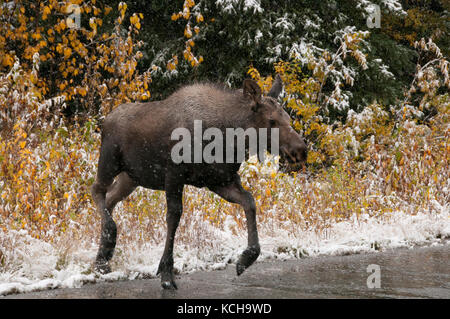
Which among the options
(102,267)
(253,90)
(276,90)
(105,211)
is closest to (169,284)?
(102,267)

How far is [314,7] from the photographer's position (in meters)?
18.9

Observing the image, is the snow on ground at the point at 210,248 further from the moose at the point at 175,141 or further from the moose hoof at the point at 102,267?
the moose at the point at 175,141

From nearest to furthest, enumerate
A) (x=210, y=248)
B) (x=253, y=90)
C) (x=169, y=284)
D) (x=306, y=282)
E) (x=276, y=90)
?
(x=169, y=284)
(x=306, y=282)
(x=253, y=90)
(x=276, y=90)
(x=210, y=248)

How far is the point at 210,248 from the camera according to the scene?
22.7 ft

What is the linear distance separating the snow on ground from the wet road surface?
20cm

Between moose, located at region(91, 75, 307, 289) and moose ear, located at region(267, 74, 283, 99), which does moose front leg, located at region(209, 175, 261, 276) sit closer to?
moose, located at region(91, 75, 307, 289)

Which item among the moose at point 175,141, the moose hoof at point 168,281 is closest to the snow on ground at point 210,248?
the moose at point 175,141

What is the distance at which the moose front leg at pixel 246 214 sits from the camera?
5332 millimetres

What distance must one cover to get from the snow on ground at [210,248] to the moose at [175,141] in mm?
338

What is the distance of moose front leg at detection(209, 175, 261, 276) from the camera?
533 cm

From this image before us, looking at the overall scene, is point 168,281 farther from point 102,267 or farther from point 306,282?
point 306,282

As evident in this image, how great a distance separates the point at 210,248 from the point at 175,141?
171 centimetres

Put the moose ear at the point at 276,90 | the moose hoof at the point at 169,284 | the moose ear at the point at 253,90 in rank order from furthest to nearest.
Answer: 1. the moose ear at the point at 276,90
2. the moose ear at the point at 253,90
3. the moose hoof at the point at 169,284
